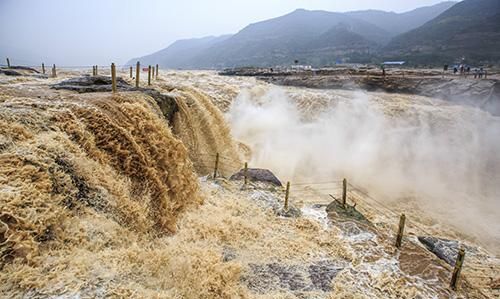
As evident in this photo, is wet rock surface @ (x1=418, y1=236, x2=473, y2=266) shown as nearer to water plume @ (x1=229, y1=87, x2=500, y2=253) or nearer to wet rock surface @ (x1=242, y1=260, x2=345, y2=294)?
wet rock surface @ (x1=242, y1=260, x2=345, y2=294)

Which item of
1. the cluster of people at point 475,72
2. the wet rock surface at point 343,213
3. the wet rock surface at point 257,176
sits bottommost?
the wet rock surface at point 343,213

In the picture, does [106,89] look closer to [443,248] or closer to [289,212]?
[289,212]

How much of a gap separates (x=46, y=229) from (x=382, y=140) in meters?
19.3

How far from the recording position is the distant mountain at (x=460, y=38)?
62.5 meters

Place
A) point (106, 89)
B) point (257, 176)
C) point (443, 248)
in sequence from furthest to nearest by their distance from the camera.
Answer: point (257, 176) → point (106, 89) → point (443, 248)

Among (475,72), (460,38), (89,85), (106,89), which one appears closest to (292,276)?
(106,89)

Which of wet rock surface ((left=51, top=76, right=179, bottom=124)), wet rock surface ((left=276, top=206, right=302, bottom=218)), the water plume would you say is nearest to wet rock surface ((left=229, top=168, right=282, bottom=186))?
wet rock surface ((left=276, top=206, right=302, bottom=218))

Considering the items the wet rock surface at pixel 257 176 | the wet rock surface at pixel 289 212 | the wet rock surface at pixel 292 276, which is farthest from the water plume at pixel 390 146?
the wet rock surface at pixel 292 276

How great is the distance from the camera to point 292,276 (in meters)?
6.17

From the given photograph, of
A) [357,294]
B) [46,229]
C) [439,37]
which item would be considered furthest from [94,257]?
[439,37]

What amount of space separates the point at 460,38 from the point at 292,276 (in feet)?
305

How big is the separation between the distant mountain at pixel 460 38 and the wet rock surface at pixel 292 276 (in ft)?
212

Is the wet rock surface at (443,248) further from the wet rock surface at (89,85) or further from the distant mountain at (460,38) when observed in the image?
the distant mountain at (460,38)

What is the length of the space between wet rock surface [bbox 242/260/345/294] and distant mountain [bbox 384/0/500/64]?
212 ft
